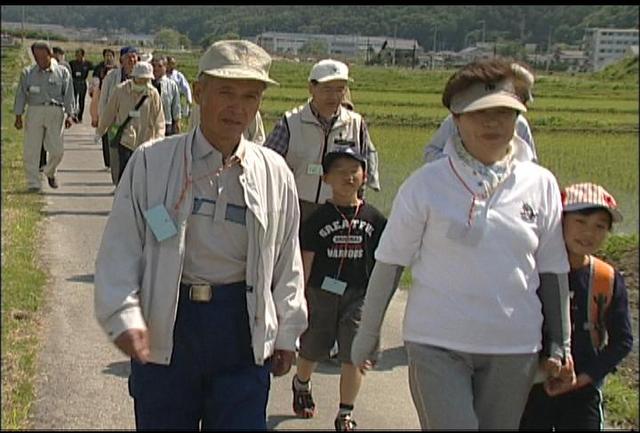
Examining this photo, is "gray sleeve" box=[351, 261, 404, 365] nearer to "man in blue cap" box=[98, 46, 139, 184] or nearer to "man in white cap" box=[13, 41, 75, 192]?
"man in blue cap" box=[98, 46, 139, 184]

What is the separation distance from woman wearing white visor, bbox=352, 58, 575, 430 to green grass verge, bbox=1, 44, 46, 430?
2191mm

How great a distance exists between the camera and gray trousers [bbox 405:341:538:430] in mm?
3057

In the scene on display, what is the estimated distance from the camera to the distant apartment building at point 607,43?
4.73 metres

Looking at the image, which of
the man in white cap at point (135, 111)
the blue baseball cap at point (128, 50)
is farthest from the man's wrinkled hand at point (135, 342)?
the blue baseball cap at point (128, 50)

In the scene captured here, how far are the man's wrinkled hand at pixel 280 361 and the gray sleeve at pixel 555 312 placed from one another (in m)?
0.87

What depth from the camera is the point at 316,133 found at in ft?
18.6

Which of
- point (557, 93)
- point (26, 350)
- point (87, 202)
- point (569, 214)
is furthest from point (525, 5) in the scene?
point (557, 93)

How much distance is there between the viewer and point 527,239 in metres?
3.12

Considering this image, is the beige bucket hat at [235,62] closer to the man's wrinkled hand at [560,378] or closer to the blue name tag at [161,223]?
the blue name tag at [161,223]

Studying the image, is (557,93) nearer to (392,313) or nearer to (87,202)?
(87,202)

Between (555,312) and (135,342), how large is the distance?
1.36 metres

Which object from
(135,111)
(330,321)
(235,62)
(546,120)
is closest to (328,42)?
(135,111)

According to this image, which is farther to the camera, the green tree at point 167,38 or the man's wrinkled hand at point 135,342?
the green tree at point 167,38

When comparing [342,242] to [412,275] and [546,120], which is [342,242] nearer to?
[412,275]
